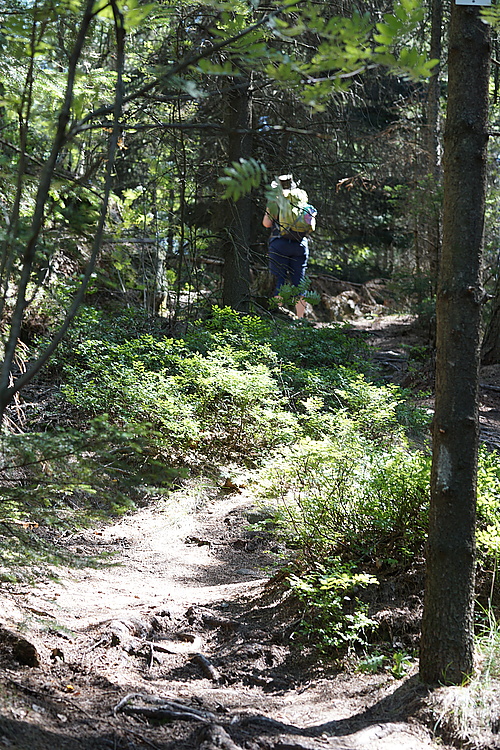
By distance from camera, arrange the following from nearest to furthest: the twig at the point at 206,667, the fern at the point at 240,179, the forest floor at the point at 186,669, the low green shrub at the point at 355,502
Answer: the fern at the point at 240,179 → the forest floor at the point at 186,669 → the twig at the point at 206,667 → the low green shrub at the point at 355,502

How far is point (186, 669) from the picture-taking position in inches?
137

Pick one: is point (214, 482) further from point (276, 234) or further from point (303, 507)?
point (276, 234)

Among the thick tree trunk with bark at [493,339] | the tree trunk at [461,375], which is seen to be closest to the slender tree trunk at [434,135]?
the thick tree trunk with bark at [493,339]

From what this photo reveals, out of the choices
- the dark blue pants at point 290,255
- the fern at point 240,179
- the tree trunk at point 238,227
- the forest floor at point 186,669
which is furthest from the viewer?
the tree trunk at point 238,227

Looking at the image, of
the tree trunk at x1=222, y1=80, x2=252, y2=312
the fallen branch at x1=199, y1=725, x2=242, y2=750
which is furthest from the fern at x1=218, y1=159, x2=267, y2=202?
the tree trunk at x1=222, y1=80, x2=252, y2=312

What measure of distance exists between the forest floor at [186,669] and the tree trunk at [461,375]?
0.96ft

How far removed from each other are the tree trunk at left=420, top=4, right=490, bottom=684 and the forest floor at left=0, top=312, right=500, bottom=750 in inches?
11.5

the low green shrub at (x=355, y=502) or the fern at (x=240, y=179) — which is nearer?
the fern at (x=240, y=179)

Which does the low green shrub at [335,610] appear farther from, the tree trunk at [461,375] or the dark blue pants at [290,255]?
the dark blue pants at [290,255]

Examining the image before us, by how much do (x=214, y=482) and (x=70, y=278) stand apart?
401 centimetres

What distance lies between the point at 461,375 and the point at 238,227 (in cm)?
833

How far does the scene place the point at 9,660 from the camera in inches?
116

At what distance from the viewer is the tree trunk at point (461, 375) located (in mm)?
2939

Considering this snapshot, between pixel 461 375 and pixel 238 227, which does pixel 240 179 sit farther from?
pixel 238 227
